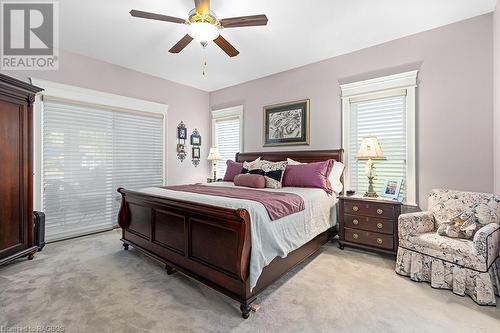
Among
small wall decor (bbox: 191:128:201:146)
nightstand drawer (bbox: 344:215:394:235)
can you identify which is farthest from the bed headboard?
small wall decor (bbox: 191:128:201:146)

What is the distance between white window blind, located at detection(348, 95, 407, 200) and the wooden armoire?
13.8 feet

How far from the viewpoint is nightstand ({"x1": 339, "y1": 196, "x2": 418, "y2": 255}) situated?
9.40 ft

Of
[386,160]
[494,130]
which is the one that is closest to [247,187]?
[386,160]

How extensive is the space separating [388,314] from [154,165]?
424 cm

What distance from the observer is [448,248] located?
2186 millimetres

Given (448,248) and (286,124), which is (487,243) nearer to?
(448,248)

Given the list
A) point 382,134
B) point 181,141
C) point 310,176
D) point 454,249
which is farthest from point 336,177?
point 181,141

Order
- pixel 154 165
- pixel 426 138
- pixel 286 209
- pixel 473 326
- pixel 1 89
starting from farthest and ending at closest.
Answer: pixel 154 165 → pixel 426 138 → pixel 1 89 → pixel 286 209 → pixel 473 326

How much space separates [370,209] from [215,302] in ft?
6.92

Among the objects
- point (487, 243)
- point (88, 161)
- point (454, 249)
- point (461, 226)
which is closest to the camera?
point (487, 243)

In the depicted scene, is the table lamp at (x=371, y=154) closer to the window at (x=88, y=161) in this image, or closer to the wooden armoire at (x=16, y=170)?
the window at (x=88, y=161)

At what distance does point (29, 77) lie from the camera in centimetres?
330

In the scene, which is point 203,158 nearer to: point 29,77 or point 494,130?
point 29,77

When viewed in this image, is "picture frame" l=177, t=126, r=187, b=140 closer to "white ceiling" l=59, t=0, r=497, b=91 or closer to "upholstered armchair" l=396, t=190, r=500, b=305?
"white ceiling" l=59, t=0, r=497, b=91
